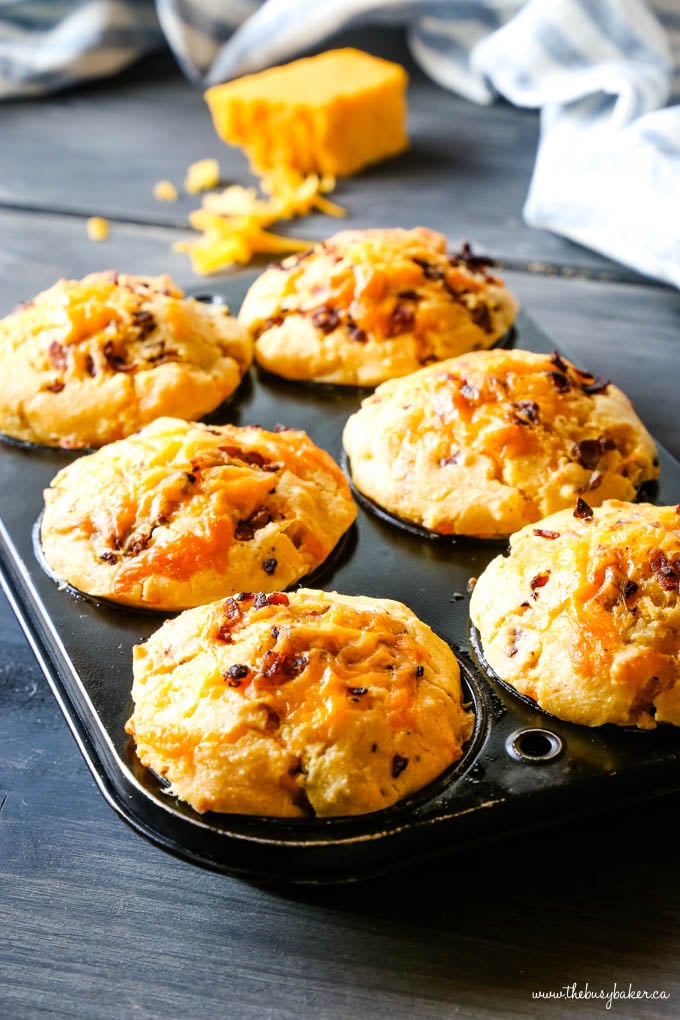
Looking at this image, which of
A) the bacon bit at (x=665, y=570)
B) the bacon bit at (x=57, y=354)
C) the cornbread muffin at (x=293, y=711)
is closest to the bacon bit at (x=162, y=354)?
the bacon bit at (x=57, y=354)

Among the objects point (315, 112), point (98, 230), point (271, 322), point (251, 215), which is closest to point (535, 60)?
point (315, 112)

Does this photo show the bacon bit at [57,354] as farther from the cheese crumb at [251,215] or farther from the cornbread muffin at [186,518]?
the cheese crumb at [251,215]

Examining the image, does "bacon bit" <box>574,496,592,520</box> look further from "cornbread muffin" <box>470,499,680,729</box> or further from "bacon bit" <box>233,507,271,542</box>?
"bacon bit" <box>233,507,271,542</box>

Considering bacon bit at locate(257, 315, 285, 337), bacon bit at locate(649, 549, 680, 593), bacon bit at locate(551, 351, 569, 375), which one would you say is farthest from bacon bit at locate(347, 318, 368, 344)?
bacon bit at locate(649, 549, 680, 593)

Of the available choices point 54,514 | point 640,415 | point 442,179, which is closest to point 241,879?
point 54,514

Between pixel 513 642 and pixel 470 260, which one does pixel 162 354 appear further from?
pixel 513 642

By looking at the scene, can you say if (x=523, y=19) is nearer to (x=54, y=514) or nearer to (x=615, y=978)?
(x=54, y=514)
